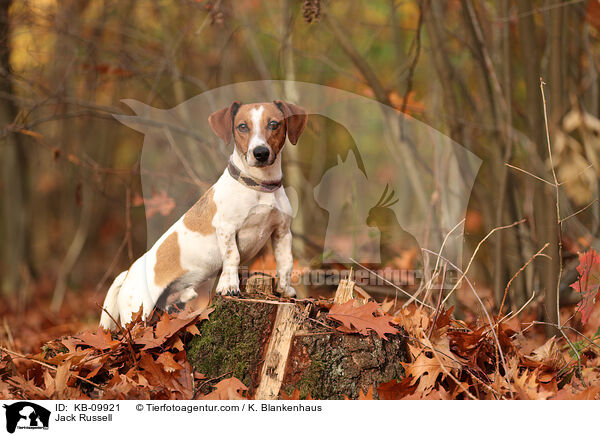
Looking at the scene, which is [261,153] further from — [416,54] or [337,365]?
[416,54]

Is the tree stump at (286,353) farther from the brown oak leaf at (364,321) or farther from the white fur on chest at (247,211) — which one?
the white fur on chest at (247,211)

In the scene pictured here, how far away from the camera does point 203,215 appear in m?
2.05

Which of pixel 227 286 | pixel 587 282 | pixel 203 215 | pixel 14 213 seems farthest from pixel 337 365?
pixel 14 213

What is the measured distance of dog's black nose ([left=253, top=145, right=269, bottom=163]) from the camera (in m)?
1.90

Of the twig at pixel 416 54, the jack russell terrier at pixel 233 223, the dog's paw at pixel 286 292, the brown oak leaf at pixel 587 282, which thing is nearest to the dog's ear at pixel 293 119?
the jack russell terrier at pixel 233 223

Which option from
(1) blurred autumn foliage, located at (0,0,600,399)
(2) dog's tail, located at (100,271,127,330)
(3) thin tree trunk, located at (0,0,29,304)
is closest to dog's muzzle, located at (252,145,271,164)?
(1) blurred autumn foliage, located at (0,0,600,399)

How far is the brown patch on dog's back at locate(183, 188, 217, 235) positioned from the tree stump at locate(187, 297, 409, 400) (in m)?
0.31

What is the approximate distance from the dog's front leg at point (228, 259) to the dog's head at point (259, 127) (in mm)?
259
